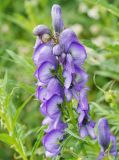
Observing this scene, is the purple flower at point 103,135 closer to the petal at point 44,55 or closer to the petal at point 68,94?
the petal at point 68,94

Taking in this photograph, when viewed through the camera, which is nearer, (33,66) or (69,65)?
(69,65)

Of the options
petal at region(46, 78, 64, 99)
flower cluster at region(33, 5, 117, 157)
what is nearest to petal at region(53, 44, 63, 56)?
flower cluster at region(33, 5, 117, 157)

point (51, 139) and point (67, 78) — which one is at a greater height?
point (67, 78)

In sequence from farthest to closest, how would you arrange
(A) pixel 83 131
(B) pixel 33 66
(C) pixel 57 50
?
(B) pixel 33 66
(A) pixel 83 131
(C) pixel 57 50

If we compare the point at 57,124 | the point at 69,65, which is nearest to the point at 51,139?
the point at 57,124

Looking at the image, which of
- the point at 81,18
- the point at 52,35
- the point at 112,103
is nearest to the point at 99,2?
the point at 112,103

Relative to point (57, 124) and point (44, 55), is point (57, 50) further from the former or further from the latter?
point (57, 124)

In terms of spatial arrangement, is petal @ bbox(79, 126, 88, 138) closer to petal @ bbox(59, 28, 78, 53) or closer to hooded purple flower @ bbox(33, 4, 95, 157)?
hooded purple flower @ bbox(33, 4, 95, 157)
